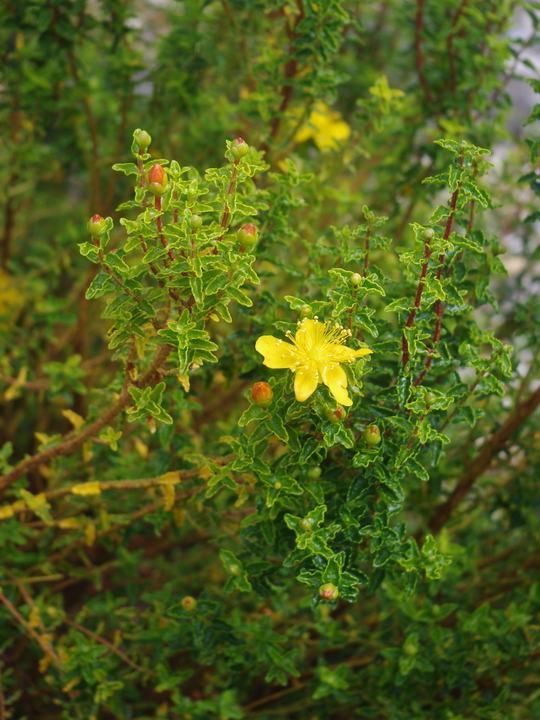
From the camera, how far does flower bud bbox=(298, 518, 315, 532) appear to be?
35.4 inches

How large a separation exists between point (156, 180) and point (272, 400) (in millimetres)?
297

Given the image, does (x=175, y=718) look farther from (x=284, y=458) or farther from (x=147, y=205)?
(x=147, y=205)

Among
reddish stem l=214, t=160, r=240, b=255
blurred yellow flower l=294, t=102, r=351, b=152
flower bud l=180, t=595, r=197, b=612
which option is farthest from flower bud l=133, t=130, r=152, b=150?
blurred yellow flower l=294, t=102, r=351, b=152

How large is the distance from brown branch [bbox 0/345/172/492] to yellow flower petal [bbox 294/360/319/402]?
18cm

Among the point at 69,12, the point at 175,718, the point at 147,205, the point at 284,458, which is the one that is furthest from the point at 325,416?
the point at 69,12

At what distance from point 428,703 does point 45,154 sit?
62.6 inches

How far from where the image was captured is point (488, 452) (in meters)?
1.33

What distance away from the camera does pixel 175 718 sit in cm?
148

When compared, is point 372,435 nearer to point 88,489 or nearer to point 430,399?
point 430,399

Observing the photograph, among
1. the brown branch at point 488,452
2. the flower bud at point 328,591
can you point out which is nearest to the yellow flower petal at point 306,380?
the flower bud at point 328,591

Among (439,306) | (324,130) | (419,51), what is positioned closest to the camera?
(439,306)

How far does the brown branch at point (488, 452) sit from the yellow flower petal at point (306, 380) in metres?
0.56

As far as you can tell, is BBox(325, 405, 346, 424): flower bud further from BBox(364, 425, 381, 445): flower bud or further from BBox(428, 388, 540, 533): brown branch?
BBox(428, 388, 540, 533): brown branch

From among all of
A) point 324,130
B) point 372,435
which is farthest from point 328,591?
point 324,130
